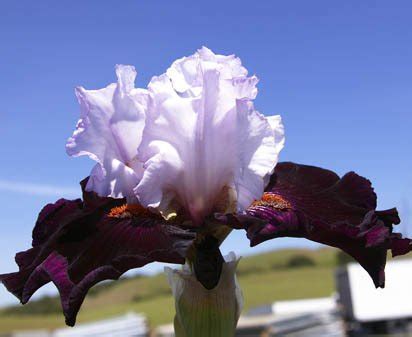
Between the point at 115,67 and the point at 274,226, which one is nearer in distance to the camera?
the point at 274,226

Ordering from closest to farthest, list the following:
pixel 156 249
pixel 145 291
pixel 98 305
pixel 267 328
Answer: pixel 156 249
pixel 267 328
pixel 98 305
pixel 145 291

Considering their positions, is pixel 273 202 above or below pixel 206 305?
above

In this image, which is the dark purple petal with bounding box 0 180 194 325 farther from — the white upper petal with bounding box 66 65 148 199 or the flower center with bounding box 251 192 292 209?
the flower center with bounding box 251 192 292 209

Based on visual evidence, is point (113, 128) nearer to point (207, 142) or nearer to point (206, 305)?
point (207, 142)

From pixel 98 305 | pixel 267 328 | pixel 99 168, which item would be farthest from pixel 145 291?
pixel 99 168

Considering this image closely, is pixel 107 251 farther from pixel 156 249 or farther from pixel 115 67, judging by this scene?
pixel 115 67

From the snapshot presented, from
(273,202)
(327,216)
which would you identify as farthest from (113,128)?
(327,216)

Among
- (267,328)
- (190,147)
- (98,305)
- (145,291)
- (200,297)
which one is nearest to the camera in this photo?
(200,297)
